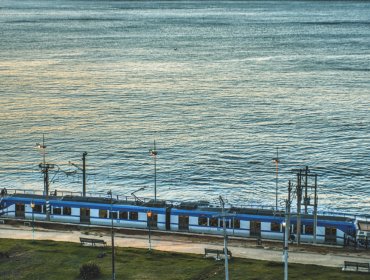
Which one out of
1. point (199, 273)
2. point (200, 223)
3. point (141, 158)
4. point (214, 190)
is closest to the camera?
point (199, 273)

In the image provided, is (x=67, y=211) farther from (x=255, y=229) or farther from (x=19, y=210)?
(x=255, y=229)

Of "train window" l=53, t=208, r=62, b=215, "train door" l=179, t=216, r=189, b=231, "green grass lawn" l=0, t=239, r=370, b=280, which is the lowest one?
"green grass lawn" l=0, t=239, r=370, b=280

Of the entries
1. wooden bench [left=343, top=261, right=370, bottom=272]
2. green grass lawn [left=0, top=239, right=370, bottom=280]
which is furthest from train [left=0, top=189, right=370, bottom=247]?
wooden bench [left=343, top=261, right=370, bottom=272]

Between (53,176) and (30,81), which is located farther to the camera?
(30,81)

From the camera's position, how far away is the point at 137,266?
57.9 m

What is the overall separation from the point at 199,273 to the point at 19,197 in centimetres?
2755

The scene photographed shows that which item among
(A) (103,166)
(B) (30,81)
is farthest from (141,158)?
(B) (30,81)

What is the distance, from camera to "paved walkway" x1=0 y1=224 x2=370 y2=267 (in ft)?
198

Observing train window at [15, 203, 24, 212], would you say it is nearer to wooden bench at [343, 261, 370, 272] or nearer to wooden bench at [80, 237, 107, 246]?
wooden bench at [80, 237, 107, 246]

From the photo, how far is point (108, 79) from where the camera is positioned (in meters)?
185

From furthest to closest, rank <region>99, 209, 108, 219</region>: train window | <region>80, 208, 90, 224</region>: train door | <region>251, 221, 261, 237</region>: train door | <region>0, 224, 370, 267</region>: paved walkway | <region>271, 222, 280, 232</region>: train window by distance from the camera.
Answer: <region>80, 208, 90, 224</region>: train door < <region>99, 209, 108, 219</region>: train window < <region>251, 221, 261, 237</region>: train door < <region>271, 222, 280, 232</region>: train window < <region>0, 224, 370, 267</region>: paved walkway

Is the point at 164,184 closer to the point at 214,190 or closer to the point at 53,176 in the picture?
the point at 214,190

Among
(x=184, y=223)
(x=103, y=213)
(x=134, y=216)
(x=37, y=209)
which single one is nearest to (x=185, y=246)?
(x=184, y=223)

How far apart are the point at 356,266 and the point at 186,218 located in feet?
63.8
